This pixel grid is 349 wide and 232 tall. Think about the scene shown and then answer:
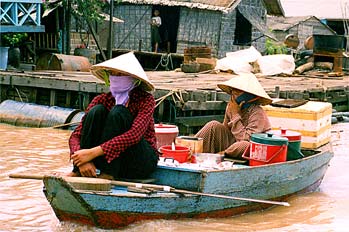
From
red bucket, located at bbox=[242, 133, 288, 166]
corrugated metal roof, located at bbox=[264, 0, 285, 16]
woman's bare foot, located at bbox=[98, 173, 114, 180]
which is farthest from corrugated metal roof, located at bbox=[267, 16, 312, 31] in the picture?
woman's bare foot, located at bbox=[98, 173, 114, 180]

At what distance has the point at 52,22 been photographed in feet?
60.6

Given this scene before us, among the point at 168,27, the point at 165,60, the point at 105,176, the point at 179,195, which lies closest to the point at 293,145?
the point at 179,195

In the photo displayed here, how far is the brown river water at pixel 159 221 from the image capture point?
6125 millimetres

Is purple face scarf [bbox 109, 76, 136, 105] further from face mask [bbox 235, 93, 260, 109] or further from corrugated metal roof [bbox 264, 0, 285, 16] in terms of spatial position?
corrugated metal roof [bbox 264, 0, 285, 16]

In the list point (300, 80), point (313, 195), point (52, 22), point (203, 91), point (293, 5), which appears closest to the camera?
point (313, 195)

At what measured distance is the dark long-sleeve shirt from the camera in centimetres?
560

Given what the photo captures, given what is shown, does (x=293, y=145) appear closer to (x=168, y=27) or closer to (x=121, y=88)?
(x=121, y=88)

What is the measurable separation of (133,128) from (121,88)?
39cm

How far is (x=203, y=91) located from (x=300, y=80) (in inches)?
211

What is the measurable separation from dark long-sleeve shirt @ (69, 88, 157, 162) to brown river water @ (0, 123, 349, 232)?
692 millimetres

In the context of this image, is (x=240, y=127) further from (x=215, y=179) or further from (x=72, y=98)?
(x=72, y=98)

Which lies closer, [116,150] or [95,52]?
[116,150]

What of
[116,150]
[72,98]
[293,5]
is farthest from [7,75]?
[293,5]

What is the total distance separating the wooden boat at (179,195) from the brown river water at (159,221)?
0.10 m
